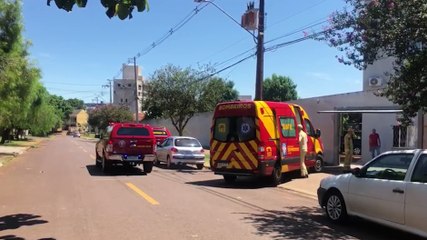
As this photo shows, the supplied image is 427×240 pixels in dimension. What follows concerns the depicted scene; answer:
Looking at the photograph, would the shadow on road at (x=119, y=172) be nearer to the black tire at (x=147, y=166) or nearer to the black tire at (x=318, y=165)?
the black tire at (x=147, y=166)

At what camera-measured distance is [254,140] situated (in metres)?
15.8

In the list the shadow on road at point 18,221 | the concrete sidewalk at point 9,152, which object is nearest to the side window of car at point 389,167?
the shadow on road at point 18,221

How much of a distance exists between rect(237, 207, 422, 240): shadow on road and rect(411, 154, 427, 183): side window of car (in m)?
1.28

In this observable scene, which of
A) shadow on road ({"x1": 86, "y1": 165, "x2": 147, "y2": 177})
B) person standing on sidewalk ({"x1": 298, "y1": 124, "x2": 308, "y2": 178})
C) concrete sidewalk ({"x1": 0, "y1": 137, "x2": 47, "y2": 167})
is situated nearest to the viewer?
person standing on sidewalk ({"x1": 298, "y1": 124, "x2": 308, "y2": 178})

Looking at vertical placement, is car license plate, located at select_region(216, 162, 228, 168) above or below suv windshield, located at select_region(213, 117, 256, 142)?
below

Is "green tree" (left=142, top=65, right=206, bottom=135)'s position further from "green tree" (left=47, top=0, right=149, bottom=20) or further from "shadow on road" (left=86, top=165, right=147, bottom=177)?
"green tree" (left=47, top=0, right=149, bottom=20)

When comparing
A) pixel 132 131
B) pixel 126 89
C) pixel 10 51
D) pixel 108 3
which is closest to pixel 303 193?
pixel 132 131

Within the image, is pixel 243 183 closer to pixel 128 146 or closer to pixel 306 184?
pixel 306 184

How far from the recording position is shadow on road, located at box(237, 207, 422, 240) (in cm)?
859

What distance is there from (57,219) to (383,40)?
715cm

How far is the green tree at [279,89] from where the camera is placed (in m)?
68.0

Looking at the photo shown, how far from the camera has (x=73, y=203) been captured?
38.0 ft

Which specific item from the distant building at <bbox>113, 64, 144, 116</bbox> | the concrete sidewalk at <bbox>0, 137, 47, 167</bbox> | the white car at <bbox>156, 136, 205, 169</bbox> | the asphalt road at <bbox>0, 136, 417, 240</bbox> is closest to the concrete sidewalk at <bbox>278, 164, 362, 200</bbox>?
the asphalt road at <bbox>0, 136, 417, 240</bbox>

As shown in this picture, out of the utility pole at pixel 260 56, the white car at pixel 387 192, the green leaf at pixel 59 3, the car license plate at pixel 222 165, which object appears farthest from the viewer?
the utility pole at pixel 260 56
